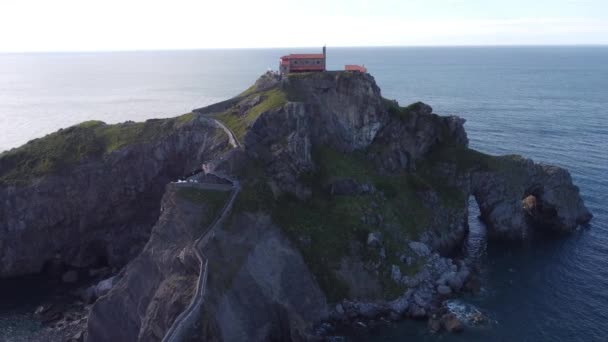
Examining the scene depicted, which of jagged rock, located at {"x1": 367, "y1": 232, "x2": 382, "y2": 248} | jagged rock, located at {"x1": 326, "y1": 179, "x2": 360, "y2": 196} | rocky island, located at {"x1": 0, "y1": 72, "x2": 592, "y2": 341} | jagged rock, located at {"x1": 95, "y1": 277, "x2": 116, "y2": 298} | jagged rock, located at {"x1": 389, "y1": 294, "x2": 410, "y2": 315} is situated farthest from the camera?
jagged rock, located at {"x1": 326, "y1": 179, "x2": 360, "y2": 196}

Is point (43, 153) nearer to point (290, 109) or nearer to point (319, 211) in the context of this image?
point (290, 109)

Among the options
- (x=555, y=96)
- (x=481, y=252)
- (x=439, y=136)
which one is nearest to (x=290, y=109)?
(x=439, y=136)

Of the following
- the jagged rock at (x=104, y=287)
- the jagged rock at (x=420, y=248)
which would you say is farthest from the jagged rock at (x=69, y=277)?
the jagged rock at (x=420, y=248)

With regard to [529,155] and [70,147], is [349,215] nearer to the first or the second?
[70,147]

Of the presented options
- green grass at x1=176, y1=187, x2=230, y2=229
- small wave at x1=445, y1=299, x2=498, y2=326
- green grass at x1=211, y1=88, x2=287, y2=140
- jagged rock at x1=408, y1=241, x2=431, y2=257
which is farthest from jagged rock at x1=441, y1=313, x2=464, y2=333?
green grass at x1=211, y1=88, x2=287, y2=140

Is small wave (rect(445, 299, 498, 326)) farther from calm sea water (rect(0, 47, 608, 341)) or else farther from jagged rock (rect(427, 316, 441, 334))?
jagged rock (rect(427, 316, 441, 334))

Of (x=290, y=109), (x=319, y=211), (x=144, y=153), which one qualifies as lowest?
(x=319, y=211)

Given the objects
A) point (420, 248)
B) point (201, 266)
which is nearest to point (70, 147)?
point (201, 266)

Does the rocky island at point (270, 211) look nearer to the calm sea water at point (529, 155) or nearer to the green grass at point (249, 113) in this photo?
the green grass at point (249, 113)
